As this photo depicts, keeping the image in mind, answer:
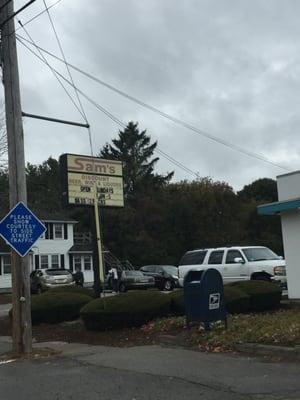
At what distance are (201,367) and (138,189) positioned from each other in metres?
67.2

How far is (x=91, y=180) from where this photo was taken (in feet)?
65.7

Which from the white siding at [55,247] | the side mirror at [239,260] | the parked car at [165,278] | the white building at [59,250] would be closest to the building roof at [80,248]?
the white building at [59,250]

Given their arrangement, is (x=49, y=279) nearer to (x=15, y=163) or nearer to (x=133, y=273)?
(x=133, y=273)

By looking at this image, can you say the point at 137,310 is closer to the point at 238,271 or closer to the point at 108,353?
the point at 108,353

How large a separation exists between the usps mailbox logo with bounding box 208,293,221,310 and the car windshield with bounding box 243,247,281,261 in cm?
1011

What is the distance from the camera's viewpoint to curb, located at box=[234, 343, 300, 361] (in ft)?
32.7

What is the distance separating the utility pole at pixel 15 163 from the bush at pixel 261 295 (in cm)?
589

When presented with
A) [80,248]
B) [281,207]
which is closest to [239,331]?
[281,207]

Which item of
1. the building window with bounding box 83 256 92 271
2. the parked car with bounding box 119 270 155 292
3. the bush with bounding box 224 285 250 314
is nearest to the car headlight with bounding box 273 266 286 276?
the bush with bounding box 224 285 250 314

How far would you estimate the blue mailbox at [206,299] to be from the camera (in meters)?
12.4

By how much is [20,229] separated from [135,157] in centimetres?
7111

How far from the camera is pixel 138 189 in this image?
7669 cm

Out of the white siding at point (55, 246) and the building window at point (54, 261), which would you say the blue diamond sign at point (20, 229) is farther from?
the building window at point (54, 261)

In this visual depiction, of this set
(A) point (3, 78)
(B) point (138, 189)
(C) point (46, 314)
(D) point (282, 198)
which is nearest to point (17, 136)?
(A) point (3, 78)
